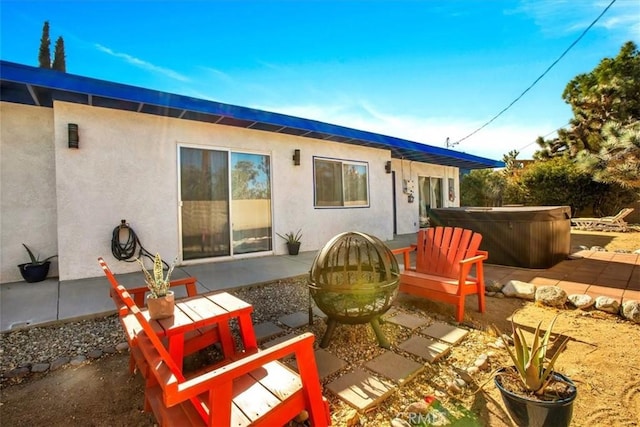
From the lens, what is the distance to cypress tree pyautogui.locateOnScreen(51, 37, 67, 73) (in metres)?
12.9

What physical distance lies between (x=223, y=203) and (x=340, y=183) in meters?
2.95

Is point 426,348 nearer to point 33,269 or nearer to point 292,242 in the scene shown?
point 292,242

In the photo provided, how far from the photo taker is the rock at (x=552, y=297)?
3.38 metres

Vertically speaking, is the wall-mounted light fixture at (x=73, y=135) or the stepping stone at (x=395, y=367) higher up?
the wall-mounted light fixture at (x=73, y=135)

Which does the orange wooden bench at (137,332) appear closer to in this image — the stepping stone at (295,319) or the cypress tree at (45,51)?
the stepping stone at (295,319)

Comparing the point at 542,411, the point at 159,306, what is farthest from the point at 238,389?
the point at 542,411

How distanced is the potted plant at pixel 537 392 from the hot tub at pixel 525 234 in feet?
13.1

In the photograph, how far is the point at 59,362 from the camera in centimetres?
235

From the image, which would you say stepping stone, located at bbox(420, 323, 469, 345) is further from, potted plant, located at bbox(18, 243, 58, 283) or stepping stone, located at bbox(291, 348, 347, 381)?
potted plant, located at bbox(18, 243, 58, 283)

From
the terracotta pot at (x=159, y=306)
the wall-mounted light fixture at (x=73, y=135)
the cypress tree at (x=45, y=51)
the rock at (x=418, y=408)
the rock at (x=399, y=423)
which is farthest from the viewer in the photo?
the cypress tree at (x=45, y=51)

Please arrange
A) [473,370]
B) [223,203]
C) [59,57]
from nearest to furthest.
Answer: [473,370] → [223,203] → [59,57]

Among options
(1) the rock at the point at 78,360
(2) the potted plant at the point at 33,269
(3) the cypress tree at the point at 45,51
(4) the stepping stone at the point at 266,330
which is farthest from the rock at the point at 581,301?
(3) the cypress tree at the point at 45,51

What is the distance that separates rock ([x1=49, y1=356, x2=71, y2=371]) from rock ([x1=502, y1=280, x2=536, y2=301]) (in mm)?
4739

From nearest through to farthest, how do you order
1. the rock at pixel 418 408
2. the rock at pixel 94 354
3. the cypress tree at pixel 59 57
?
the rock at pixel 418 408 < the rock at pixel 94 354 < the cypress tree at pixel 59 57
